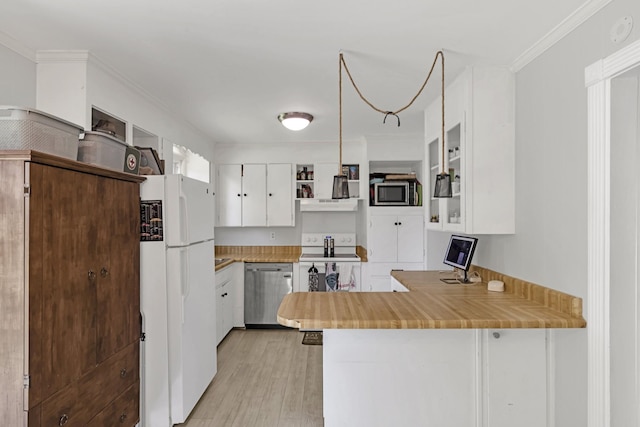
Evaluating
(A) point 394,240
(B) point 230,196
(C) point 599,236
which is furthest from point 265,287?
(C) point 599,236

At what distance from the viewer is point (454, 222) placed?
2711 millimetres

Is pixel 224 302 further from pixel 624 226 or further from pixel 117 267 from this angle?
pixel 624 226

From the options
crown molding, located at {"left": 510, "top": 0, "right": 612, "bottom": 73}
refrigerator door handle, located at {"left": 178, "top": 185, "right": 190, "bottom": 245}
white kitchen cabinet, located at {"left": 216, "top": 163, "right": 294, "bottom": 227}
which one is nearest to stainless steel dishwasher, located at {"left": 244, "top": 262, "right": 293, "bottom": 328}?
white kitchen cabinet, located at {"left": 216, "top": 163, "right": 294, "bottom": 227}

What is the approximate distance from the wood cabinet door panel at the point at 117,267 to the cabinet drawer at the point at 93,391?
7 centimetres

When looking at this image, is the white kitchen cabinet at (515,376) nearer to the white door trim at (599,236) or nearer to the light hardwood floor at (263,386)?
the white door trim at (599,236)

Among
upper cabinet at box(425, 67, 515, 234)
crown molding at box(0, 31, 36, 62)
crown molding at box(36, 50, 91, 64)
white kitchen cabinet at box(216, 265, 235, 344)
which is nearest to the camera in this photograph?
crown molding at box(0, 31, 36, 62)

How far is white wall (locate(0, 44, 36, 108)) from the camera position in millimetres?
1992

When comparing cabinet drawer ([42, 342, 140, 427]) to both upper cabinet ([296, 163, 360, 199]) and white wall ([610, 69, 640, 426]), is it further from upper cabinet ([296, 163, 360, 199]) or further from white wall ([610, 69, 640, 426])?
upper cabinet ([296, 163, 360, 199])

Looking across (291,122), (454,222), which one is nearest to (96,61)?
(291,122)

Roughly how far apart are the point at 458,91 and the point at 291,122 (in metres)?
1.52

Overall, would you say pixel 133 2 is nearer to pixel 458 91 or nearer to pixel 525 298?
pixel 458 91

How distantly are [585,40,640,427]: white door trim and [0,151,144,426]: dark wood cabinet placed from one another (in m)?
2.37

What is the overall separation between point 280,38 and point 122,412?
90.9 inches

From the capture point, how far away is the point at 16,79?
2.09m
